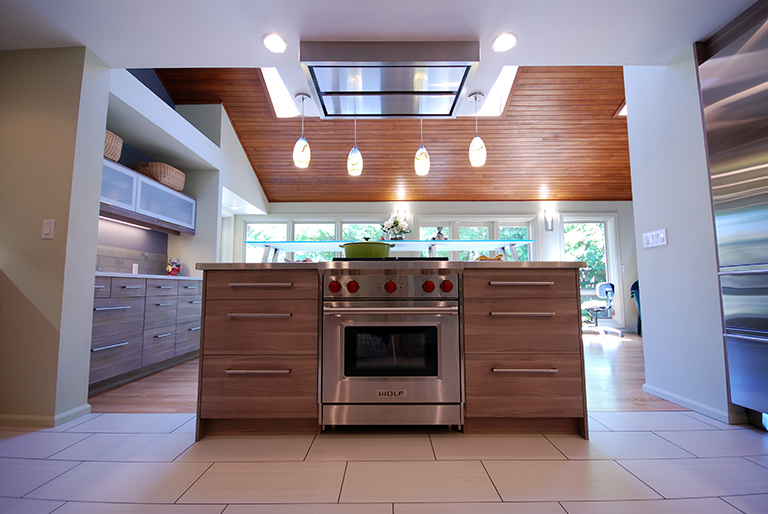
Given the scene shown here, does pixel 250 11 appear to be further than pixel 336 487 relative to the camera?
Yes

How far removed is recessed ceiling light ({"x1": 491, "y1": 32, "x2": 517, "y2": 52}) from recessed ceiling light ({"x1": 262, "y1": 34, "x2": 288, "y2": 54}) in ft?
4.03

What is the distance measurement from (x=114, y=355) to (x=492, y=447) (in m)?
2.58

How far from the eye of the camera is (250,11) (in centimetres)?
187

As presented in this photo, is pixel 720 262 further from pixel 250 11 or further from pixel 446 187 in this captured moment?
pixel 446 187

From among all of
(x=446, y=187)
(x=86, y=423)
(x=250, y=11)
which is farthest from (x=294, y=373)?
(x=446, y=187)

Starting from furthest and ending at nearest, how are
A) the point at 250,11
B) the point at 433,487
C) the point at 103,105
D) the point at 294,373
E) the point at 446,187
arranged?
the point at 446,187
the point at 103,105
the point at 250,11
the point at 294,373
the point at 433,487

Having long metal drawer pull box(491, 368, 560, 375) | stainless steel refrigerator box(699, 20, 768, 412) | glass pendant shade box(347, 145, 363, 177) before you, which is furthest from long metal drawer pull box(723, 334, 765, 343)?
glass pendant shade box(347, 145, 363, 177)

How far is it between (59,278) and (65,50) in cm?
131

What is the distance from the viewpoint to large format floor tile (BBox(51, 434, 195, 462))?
1.53 meters

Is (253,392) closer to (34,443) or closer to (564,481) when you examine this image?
(34,443)

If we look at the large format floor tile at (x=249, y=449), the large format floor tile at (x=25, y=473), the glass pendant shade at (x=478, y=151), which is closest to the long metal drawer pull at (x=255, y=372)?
the large format floor tile at (x=249, y=449)

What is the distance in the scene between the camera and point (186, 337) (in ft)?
11.6

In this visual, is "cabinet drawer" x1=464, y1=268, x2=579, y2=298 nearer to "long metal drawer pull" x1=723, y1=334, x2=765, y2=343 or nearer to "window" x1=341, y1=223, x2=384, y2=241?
"long metal drawer pull" x1=723, y1=334, x2=765, y2=343

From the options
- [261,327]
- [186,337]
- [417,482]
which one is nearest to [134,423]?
[261,327]
